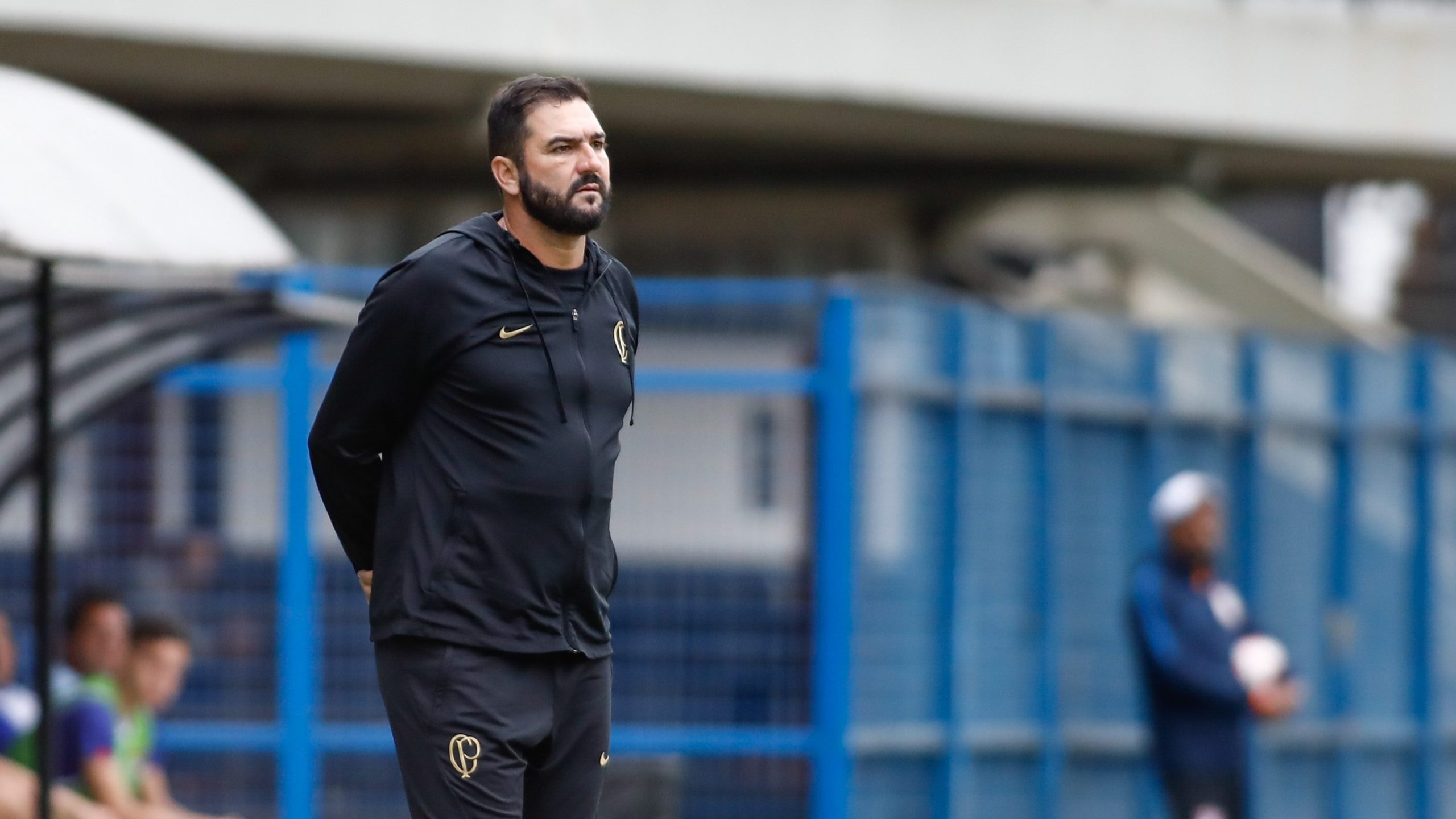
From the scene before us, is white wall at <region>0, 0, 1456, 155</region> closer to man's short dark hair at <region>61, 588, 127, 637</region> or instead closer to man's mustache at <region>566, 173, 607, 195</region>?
man's short dark hair at <region>61, 588, 127, 637</region>

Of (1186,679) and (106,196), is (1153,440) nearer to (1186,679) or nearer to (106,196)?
(1186,679)

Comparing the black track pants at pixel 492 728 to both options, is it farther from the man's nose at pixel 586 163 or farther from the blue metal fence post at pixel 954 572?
the blue metal fence post at pixel 954 572

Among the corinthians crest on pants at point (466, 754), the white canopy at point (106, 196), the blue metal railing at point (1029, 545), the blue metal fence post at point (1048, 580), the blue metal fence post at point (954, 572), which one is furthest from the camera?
the blue metal fence post at point (1048, 580)

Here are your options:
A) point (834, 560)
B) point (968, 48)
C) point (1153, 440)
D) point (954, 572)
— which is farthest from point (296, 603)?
point (968, 48)

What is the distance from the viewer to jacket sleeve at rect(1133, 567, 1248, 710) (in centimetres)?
916

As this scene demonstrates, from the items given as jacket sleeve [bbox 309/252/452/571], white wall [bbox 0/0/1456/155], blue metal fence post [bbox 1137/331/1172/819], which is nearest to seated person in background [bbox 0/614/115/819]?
jacket sleeve [bbox 309/252/452/571]

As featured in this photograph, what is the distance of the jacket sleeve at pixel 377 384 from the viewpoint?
13.5 feet

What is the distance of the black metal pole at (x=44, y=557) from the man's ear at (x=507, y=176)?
2.66 m

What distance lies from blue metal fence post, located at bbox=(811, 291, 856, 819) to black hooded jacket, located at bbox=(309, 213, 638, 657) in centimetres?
520

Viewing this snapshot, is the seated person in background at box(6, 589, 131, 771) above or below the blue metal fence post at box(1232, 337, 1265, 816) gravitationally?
below

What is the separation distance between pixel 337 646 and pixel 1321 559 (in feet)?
18.9

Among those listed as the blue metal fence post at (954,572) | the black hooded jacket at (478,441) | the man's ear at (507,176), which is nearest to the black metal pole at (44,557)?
the black hooded jacket at (478,441)

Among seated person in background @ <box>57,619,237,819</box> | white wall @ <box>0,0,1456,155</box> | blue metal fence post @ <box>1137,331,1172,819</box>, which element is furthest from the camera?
white wall @ <box>0,0,1456,155</box>

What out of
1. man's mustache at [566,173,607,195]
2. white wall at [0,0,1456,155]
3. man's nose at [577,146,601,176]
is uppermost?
white wall at [0,0,1456,155]
